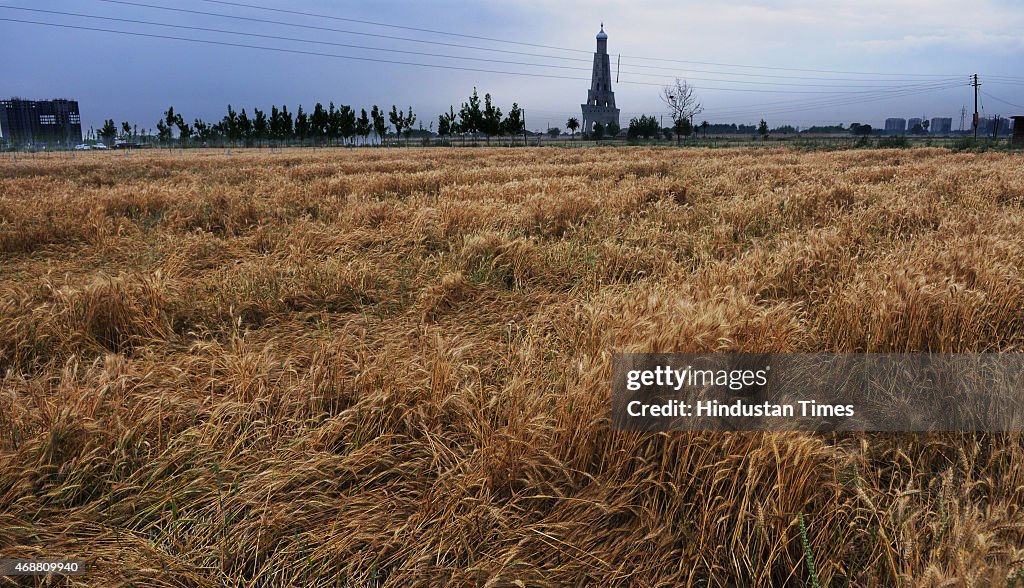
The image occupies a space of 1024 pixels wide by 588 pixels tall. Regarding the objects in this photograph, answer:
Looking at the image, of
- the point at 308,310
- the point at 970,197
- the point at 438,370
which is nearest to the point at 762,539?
the point at 438,370

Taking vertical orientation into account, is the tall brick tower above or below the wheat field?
above

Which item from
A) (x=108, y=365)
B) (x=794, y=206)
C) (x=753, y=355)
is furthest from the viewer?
(x=794, y=206)

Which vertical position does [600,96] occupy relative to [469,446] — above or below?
above

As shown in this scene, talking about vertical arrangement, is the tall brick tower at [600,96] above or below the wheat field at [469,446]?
above

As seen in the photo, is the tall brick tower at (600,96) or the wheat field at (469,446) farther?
the tall brick tower at (600,96)

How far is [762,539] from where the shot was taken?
1.75m

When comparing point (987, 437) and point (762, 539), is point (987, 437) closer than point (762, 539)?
No

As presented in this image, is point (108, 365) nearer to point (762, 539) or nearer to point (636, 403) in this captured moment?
point (636, 403)

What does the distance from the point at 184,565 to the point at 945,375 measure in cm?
372

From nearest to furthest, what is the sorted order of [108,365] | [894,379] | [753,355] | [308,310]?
[753,355]
[894,379]
[108,365]
[308,310]

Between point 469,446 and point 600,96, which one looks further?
point 600,96

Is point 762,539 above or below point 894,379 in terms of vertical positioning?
below

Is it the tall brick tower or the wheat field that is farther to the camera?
the tall brick tower

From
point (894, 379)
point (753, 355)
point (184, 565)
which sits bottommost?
point (184, 565)
